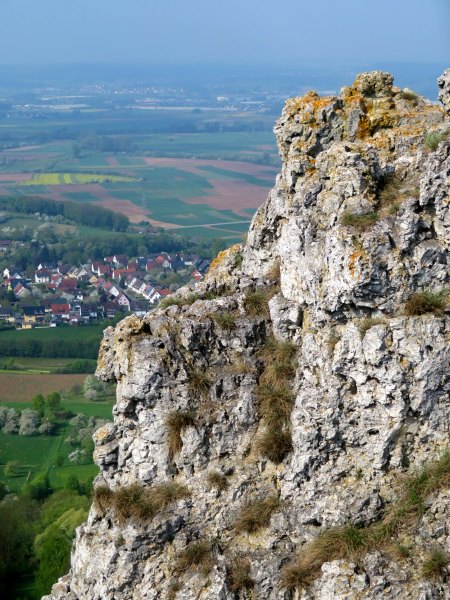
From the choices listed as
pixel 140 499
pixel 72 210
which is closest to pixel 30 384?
pixel 140 499

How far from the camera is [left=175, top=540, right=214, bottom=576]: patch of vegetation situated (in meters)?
12.4

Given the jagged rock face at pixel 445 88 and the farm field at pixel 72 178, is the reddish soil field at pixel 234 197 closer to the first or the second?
the farm field at pixel 72 178

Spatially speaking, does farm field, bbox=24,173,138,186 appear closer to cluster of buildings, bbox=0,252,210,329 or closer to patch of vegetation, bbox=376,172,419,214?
cluster of buildings, bbox=0,252,210,329

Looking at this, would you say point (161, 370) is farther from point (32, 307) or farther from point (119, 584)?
point (32, 307)

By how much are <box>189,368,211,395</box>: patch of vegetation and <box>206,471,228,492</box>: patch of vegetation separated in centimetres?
128

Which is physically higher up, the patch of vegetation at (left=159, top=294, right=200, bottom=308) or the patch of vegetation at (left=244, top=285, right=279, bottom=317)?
the patch of vegetation at (left=244, top=285, right=279, bottom=317)

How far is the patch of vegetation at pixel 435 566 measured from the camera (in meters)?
11.1

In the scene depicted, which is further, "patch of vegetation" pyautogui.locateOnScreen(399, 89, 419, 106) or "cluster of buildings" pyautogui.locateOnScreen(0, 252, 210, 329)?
"cluster of buildings" pyautogui.locateOnScreen(0, 252, 210, 329)

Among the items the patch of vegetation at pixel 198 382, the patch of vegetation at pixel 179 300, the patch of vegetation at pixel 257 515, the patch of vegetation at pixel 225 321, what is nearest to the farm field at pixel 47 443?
the patch of vegetation at pixel 179 300

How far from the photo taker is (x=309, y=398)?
40.9 feet

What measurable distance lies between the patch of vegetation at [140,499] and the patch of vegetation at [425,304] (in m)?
4.31

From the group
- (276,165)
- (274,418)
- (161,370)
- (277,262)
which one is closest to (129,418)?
(161,370)

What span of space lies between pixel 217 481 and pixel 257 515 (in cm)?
81

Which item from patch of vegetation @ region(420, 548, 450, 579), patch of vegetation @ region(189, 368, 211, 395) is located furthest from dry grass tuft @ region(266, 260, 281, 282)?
patch of vegetation @ region(420, 548, 450, 579)
